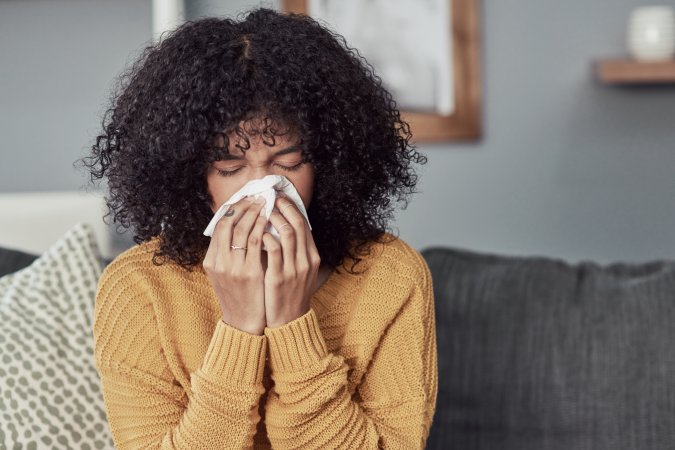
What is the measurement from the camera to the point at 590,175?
2346mm

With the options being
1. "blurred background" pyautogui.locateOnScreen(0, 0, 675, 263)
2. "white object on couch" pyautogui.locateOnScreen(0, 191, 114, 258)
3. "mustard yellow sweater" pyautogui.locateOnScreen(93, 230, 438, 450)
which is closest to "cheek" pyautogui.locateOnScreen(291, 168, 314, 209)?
"mustard yellow sweater" pyautogui.locateOnScreen(93, 230, 438, 450)

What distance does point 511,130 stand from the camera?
235 cm

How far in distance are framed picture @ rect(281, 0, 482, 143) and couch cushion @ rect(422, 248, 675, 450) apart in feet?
2.44

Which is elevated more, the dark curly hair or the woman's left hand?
the dark curly hair

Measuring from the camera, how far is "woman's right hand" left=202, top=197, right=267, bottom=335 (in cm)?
107

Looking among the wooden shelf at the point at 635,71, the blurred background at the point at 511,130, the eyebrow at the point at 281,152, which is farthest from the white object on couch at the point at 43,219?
the wooden shelf at the point at 635,71

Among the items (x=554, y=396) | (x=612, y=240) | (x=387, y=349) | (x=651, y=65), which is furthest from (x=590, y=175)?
(x=387, y=349)

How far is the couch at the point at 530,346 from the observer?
1477 millimetres

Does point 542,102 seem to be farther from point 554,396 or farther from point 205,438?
point 205,438

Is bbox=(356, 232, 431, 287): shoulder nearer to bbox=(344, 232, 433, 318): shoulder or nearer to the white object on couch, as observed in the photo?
Result: bbox=(344, 232, 433, 318): shoulder

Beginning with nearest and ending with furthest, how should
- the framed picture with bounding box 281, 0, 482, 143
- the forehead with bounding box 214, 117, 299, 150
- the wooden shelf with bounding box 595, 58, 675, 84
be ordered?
the forehead with bounding box 214, 117, 299, 150, the wooden shelf with bounding box 595, 58, 675, 84, the framed picture with bounding box 281, 0, 482, 143

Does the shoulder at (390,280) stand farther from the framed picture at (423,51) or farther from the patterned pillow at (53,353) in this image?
the framed picture at (423,51)

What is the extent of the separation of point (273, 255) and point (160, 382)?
9.6 inches

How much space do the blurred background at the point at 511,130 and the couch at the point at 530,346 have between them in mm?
680
